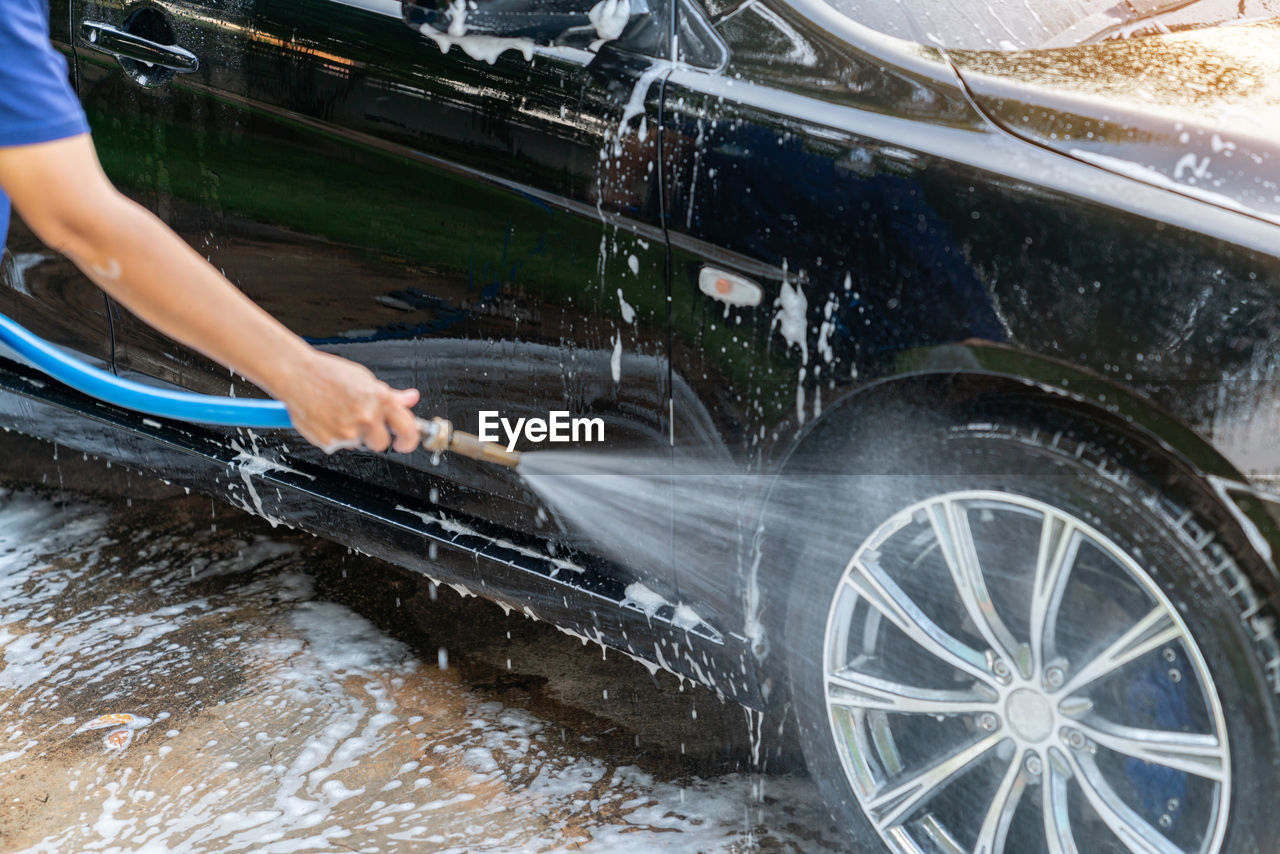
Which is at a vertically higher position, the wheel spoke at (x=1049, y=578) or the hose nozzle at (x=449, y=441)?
the hose nozzle at (x=449, y=441)

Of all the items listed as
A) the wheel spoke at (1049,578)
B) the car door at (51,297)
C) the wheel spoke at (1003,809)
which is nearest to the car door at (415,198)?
the car door at (51,297)

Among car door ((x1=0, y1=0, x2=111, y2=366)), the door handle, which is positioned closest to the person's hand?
the door handle

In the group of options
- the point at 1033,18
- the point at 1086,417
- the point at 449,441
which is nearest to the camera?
the point at 449,441

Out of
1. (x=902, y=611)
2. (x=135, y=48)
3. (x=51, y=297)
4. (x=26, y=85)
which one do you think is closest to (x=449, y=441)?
(x=26, y=85)

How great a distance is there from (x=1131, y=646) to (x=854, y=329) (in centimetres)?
60

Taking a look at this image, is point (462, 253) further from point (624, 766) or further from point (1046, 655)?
point (1046, 655)

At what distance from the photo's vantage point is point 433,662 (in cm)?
303

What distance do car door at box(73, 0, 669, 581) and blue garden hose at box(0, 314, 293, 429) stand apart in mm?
407

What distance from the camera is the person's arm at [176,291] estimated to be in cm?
137

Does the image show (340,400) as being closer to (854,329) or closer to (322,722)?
(854,329)

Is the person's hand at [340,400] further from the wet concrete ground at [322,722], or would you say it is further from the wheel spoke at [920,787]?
the wet concrete ground at [322,722]

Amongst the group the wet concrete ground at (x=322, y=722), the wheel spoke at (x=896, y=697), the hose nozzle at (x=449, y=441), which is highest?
the hose nozzle at (x=449, y=441)

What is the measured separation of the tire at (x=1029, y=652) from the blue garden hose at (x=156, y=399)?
864 mm

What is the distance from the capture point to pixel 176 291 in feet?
4.62
